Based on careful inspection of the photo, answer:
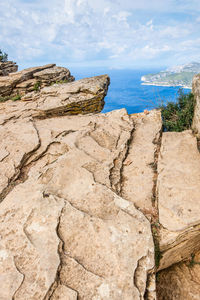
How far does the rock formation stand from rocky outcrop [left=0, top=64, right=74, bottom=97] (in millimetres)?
8045

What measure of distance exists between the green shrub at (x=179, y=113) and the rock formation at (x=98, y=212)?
2.37 m

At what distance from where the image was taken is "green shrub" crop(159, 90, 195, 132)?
887 cm

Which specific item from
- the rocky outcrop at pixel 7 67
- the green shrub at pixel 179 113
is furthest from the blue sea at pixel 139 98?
the rocky outcrop at pixel 7 67

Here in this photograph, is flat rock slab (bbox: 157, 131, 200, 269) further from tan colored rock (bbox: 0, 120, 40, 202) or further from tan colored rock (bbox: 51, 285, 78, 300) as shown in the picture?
tan colored rock (bbox: 0, 120, 40, 202)

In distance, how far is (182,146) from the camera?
602cm

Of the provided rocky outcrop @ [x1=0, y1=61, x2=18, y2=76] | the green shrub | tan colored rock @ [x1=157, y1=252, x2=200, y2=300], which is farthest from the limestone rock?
rocky outcrop @ [x1=0, y1=61, x2=18, y2=76]

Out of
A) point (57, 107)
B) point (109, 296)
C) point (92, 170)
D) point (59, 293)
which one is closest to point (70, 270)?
point (59, 293)

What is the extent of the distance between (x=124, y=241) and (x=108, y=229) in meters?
0.37

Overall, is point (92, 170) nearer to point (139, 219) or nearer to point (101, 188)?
point (101, 188)

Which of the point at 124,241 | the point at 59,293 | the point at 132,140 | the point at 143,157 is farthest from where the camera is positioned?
the point at 132,140

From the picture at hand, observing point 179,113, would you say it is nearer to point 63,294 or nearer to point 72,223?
point 72,223

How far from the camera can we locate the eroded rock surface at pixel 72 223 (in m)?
2.86

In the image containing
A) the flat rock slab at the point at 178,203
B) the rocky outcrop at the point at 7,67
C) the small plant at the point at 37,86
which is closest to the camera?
the flat rock slab at the point at 178,203

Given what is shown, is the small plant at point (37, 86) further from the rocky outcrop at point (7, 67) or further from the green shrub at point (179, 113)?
the green shrub at point (179, 113)
